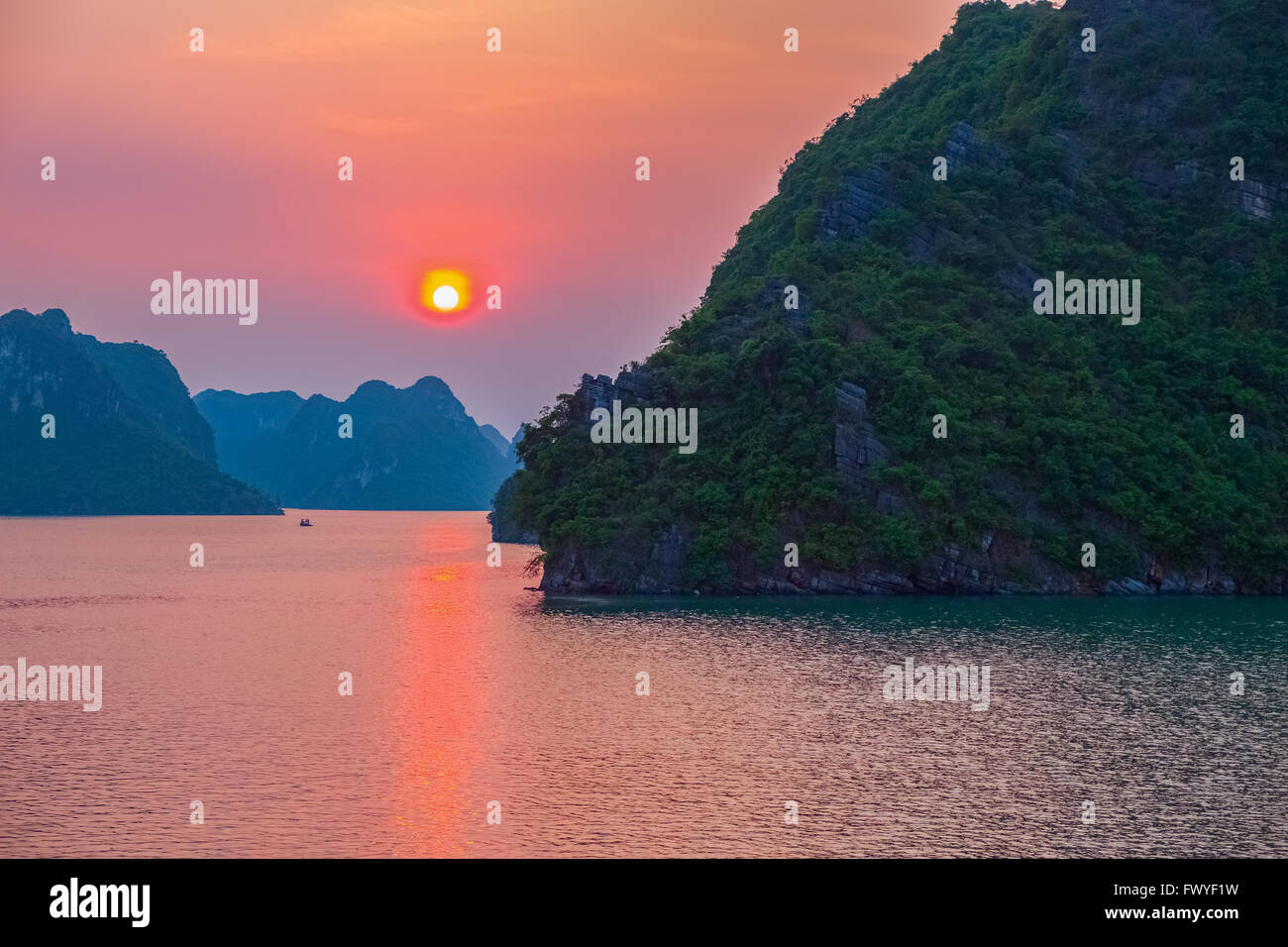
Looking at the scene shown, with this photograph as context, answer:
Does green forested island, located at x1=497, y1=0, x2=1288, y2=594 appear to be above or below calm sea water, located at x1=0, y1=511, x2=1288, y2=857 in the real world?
above

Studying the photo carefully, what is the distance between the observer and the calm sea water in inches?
1051

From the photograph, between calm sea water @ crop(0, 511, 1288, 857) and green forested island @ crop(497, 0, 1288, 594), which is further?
green forested island @ crop(497, 0, 1288, 594)

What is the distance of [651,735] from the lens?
37125 mm

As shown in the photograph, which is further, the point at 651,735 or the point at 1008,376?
the point at 1008,376

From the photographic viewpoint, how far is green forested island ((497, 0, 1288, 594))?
82.1 meters

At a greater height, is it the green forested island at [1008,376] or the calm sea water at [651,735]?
the green forested island at [1008,376]

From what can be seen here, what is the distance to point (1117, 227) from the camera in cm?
11194

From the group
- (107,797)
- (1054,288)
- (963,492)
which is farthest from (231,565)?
(107,797)

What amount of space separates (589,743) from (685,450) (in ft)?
172

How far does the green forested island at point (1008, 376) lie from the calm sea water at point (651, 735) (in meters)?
9.32

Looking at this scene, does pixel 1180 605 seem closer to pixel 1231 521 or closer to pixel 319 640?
pixel 1231 521

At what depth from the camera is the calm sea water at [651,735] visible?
26688 mm

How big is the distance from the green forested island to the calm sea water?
9.32m

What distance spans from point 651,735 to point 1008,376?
63516mm
